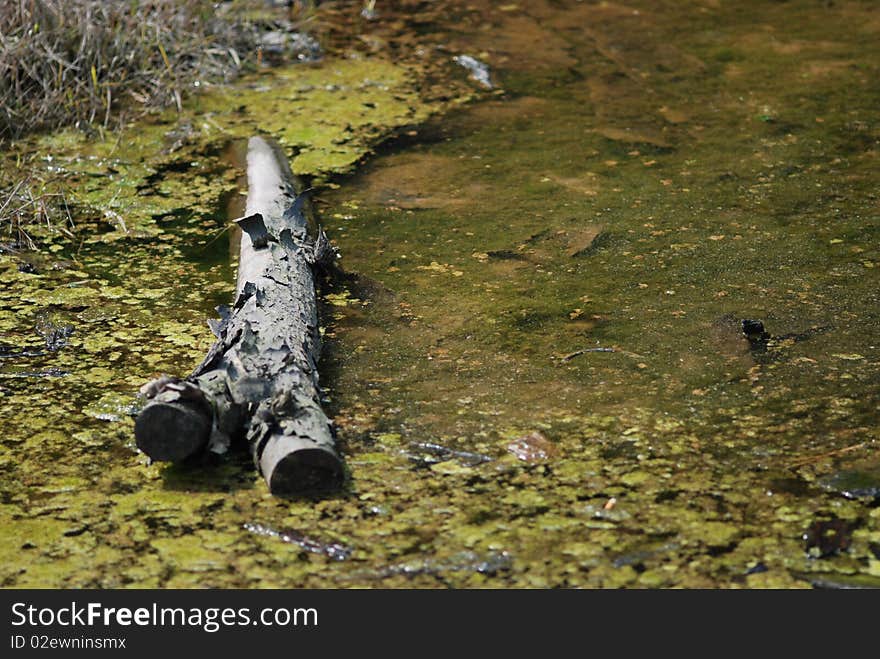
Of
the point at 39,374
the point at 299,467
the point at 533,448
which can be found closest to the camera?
the point at 299,467

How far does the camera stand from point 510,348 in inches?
124

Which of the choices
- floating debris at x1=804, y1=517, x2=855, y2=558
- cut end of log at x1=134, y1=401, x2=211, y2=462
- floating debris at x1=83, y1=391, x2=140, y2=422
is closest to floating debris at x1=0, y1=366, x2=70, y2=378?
floating debris at x1=83, y1=391, x2=140, y2=422

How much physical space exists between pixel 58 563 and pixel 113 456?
0.43m

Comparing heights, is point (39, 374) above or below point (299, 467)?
below

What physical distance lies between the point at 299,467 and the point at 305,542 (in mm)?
193

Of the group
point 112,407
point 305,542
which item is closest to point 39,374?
point 112,407

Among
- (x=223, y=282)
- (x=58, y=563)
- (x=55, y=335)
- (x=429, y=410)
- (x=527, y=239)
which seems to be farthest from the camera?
(x=527, y=239)

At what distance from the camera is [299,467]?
2.45 meters

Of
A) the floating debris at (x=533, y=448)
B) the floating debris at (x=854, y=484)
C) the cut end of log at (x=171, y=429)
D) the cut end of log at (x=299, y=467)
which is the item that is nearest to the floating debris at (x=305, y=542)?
the cut end of log at (x=299, y=467)

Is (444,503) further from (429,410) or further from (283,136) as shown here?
(283,136)

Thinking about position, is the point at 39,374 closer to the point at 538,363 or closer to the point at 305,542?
the point at 305,542

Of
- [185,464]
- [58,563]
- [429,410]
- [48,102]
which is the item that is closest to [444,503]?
[429,410]

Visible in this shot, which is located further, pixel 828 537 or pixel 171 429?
pixel 171 429

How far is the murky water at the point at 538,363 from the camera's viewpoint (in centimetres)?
231
